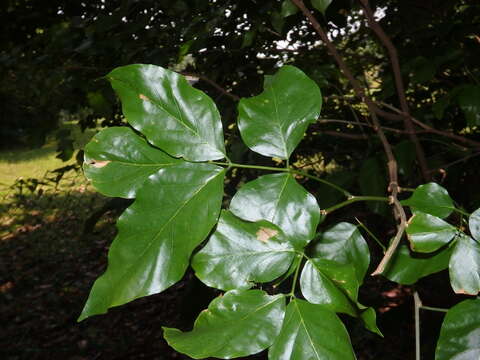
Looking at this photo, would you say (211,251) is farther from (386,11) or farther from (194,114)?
(386,11)

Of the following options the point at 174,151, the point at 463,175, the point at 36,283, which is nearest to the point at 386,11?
the point at 463,175

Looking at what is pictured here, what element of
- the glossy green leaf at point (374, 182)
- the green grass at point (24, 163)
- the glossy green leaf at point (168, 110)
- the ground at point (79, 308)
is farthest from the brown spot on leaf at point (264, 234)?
the green grass at point (24, 163)

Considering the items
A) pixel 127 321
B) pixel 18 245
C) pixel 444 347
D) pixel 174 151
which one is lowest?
pixel 18 245

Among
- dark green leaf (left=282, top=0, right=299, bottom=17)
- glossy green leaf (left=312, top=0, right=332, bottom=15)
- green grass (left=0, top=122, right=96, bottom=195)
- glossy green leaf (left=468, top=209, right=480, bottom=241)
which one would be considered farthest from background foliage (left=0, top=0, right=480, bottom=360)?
green grass (left=0, top=122, right=96, bottom=195)

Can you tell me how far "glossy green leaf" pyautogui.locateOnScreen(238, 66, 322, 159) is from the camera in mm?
661

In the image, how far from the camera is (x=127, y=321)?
3.83 meters

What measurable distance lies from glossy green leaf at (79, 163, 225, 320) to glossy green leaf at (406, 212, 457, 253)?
0.94 feet

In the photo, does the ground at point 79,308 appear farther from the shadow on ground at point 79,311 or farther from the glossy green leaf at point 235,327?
the glossy green leaf at point 235,327

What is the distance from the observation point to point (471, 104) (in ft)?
4.17

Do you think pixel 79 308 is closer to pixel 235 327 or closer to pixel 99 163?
pixel 99 163

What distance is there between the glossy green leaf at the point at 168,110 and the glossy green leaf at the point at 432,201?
31cm

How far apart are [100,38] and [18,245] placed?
5094 mm

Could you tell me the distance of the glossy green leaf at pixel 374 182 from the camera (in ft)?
4.64

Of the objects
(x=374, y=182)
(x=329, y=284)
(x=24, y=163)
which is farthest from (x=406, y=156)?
(x=24, y=163)
